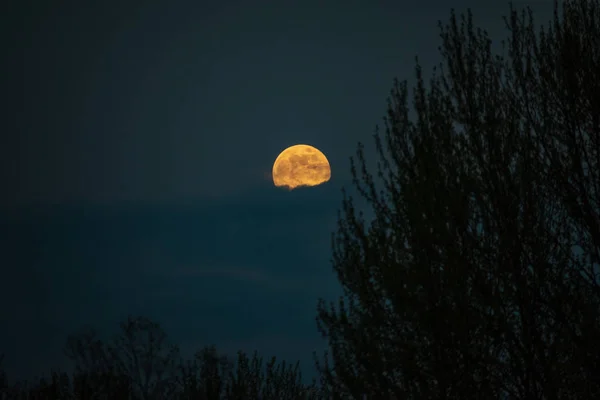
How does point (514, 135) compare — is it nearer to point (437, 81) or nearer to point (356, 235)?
point (437, 81)

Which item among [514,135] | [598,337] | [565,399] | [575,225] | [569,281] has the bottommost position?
[565,399]

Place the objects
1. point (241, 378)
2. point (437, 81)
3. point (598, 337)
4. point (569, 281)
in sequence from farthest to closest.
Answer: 1. point (241, 378)
2. point (437, 81)
3. point (569, 281)
4. point (598, 337)

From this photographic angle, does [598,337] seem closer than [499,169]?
Yes

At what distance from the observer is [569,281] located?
7.56 metres

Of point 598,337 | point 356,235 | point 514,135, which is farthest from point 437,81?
point 598,337

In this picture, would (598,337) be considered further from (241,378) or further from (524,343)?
(241,378)

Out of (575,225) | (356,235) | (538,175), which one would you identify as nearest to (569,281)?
(575,225)

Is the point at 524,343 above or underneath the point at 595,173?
underneath

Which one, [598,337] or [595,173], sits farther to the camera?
[595,173]

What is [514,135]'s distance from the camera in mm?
7941

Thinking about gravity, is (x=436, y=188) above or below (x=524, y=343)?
above

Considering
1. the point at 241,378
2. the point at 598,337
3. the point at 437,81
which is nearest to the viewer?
the point at 598,337

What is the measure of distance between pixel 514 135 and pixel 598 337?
2.55 m

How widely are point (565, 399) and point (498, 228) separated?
2.09 metres
